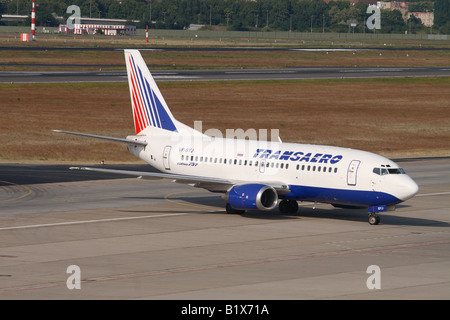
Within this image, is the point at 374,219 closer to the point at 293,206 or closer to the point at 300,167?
the point at 300,167

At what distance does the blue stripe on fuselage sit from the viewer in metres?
48.1

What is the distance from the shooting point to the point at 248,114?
104312 mm

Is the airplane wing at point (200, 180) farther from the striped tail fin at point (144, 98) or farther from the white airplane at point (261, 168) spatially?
the striped tail fin at point (144, 98)

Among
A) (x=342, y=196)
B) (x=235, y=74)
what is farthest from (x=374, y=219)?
(x=235, y=74)

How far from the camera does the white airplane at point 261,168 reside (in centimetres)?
4844

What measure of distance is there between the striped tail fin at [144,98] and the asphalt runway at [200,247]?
546 cm

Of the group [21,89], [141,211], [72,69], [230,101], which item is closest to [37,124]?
[21,89]

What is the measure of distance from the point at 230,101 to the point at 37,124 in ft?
99.8

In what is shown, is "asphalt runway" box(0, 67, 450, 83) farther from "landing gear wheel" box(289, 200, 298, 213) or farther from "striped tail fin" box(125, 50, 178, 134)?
"landing gear wheel" box(289, 200, 298, 213)

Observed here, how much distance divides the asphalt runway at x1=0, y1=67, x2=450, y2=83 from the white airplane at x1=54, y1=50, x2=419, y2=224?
66.7 m

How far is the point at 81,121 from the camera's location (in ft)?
309

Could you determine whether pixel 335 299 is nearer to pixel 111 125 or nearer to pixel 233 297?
pixel 233 297

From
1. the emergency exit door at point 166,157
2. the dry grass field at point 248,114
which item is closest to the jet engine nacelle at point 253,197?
the emergency exit door at point 166,157

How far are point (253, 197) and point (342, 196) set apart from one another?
16.8 feet
